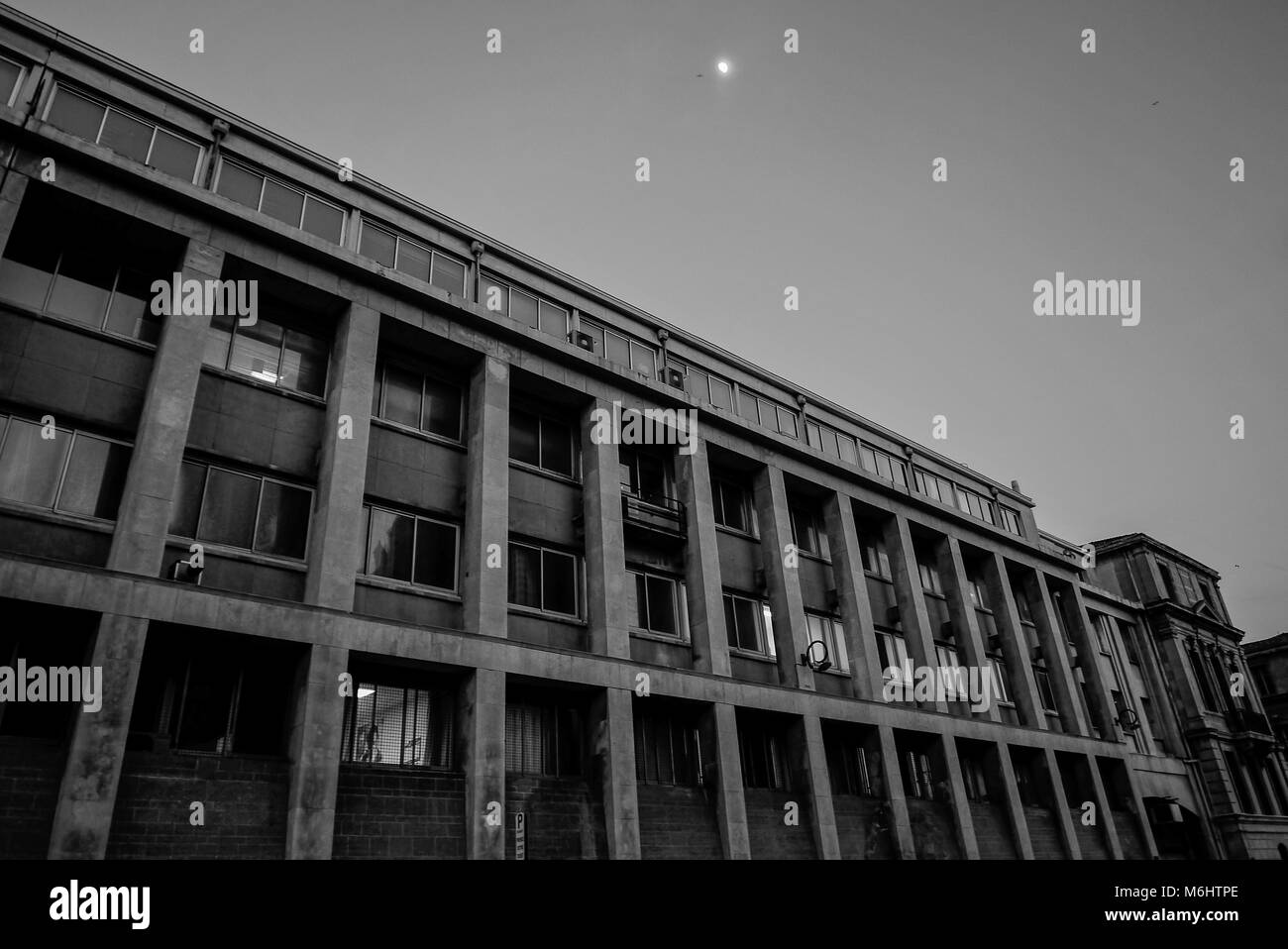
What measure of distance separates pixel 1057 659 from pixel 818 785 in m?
18.6

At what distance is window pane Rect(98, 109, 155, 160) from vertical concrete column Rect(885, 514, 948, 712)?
26881 millimetres

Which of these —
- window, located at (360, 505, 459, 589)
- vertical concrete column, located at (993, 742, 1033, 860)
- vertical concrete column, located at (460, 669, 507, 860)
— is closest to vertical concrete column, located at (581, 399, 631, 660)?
vertical concrete column, located at (460, 669, 507, 860)

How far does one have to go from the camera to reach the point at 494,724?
17.1 m

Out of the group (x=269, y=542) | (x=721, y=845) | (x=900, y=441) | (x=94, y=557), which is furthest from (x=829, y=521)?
(x=94, y=557)

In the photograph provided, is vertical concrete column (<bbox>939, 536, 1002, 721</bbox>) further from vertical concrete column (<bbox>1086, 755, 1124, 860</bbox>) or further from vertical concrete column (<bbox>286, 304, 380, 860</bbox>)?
vertical concrete column (<bbox>286, 304, 380, 860</bbox>)

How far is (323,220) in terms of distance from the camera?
819 inches

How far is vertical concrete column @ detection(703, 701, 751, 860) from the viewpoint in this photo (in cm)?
2017

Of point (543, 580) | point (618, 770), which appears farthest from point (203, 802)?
point (543, 580)

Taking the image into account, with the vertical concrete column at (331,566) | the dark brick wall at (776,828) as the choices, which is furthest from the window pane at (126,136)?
the dark brick wall at (776,828)

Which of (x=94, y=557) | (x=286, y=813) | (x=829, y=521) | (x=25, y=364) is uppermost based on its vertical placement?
(x=829, y=521)

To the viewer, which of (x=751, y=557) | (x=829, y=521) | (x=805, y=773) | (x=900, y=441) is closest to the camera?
(x=805, y=773)
